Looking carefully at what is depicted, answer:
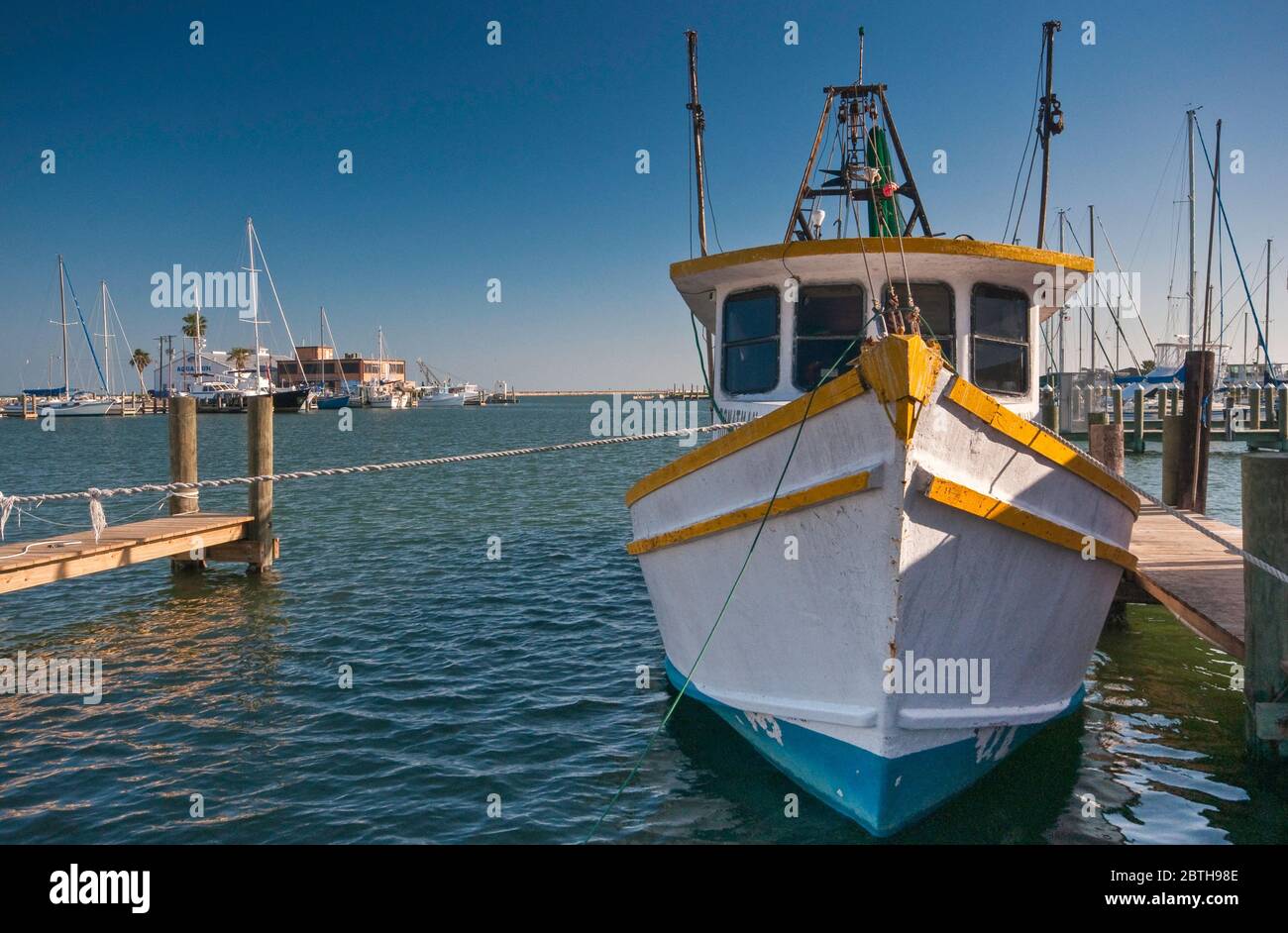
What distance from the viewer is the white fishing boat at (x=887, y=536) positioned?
16.3 ft

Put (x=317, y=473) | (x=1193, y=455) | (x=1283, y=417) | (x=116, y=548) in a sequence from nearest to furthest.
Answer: (x=317, y=473) < (x=116, y=548) < (x=1193, y=455) < (x=1283, y=417)

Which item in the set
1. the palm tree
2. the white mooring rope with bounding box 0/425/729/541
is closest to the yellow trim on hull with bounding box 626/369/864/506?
the white mooring rope with bounding box 0/425/729/541

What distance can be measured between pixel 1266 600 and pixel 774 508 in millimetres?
3483

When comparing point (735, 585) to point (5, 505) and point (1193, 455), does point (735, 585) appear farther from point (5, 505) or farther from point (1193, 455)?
point (1193, 455)

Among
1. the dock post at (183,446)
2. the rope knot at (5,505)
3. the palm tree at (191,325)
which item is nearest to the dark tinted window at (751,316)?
the rope knot at (5,505)

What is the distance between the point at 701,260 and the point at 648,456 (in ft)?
122

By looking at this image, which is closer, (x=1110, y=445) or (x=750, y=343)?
(x=750, y=343)

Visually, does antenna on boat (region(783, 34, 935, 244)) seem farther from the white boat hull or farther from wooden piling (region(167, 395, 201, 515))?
wooden piling (region(167, 395, 201, 515))

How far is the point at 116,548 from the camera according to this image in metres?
11.0

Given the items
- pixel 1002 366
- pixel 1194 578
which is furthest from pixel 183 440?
pixel 1194 578

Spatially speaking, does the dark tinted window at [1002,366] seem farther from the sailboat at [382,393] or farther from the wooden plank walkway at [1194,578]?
the sailboat at [382,393]

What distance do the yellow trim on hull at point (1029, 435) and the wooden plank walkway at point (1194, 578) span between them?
1561 mm
